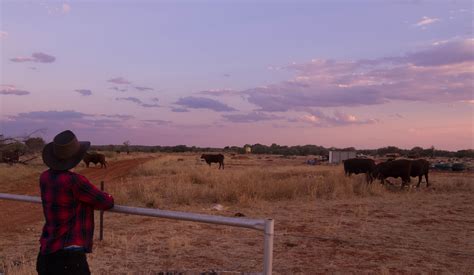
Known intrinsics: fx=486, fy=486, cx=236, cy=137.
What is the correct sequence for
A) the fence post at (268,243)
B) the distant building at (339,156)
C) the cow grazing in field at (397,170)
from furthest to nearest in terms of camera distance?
1. the distant building at (339,156)
2. the cow grazing in field at (397,170)
3. the fence post at (268,243)

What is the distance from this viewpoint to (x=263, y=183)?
721 inches

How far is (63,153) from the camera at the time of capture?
369 centimetres

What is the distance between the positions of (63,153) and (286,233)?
7736mm

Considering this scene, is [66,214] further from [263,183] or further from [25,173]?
[25,173]

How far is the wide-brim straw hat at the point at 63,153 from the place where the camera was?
145 inches

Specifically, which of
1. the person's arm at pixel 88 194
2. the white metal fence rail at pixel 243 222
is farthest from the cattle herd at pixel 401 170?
the person's arm at pixel 88 194

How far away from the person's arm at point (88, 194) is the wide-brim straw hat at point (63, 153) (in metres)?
0.16

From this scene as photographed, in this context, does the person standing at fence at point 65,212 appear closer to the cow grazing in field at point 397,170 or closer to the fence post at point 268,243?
the fence post at point 268,243

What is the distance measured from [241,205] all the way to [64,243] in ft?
38.0

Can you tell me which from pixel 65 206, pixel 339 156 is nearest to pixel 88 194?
pixel 65 206

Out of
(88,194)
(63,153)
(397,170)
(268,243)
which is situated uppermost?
(63,153)

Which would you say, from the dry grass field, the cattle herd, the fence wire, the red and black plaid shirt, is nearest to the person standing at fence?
the red and black plaid shirt

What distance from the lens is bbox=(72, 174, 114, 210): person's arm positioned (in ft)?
11.8

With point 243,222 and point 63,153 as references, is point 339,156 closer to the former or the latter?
point 63,153
